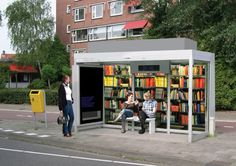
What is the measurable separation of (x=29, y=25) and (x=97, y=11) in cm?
1289

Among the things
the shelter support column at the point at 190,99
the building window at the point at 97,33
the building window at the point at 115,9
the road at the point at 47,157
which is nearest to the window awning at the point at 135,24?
the building window at the point at 115,9

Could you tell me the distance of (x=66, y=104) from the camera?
12977 millimetres

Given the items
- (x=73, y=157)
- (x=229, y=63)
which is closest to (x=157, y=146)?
(x=73, y=157)

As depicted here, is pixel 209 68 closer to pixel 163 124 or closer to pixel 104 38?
pixel 163 124

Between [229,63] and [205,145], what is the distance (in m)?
13.9

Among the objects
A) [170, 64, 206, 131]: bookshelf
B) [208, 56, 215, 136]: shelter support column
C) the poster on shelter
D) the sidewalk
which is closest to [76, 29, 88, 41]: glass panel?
the poster on shelter

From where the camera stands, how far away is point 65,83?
42.8ft

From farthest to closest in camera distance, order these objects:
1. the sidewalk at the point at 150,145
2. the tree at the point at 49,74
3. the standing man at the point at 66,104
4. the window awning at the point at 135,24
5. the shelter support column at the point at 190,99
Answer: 1. the tree at the point at 49,74
2. the window awning at the point at 135,24
3. the standing man at the point at 66,104
4. the shelter support column at the point at 190,99
5. the sidewalk at the point at 150,145

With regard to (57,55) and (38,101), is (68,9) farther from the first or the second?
(38,101)

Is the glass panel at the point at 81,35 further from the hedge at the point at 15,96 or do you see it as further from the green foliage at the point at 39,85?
the hedge at the point at 15,96

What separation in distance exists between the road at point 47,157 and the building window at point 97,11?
1869 inches

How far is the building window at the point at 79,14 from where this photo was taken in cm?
6136

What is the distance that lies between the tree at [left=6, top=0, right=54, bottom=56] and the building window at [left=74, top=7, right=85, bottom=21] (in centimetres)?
569

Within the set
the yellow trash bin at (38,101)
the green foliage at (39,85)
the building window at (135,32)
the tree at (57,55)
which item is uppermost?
the building window at (135,32)
